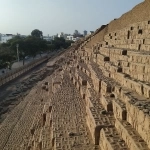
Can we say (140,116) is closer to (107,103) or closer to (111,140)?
(111,140)

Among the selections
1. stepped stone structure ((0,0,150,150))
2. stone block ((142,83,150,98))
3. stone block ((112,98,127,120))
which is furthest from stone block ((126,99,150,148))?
stone block ((142,83,150,98))

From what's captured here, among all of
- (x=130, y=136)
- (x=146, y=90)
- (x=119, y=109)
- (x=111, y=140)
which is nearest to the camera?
(x=130, y=136)

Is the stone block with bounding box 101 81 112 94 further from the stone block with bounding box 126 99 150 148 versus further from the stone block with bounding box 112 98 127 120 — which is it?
the stone block with bounding box 126 99 150 148

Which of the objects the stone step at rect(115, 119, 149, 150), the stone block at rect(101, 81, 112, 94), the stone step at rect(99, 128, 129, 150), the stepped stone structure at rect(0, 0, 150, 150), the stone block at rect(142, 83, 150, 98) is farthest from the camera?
the stone block at rect(101, 81, 112, 94)

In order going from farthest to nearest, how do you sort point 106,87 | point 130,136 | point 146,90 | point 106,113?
point 106,87 < point 106,113 < point 146,90 < point 130,136

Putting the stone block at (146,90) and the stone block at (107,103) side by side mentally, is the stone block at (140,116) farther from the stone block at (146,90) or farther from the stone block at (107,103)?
the stone block at (107,103)

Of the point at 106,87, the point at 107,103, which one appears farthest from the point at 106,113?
the point at 106,87

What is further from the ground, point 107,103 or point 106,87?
point 106,87

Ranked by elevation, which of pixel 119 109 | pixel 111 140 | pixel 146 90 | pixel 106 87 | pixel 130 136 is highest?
pixel 146 90

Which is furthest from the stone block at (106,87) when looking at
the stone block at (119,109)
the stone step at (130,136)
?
the stone step at (130,136)

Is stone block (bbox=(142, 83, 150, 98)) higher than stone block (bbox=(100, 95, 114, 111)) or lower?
higher

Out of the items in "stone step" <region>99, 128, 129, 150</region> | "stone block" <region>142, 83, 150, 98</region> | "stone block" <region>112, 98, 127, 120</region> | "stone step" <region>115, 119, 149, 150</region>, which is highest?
"stone block" <region>142, 83, 150, 98</region>

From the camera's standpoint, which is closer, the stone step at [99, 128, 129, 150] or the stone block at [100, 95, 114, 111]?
the stone step at [99, 128, 129, 150]

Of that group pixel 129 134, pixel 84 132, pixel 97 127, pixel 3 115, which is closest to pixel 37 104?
pixel 3 115
